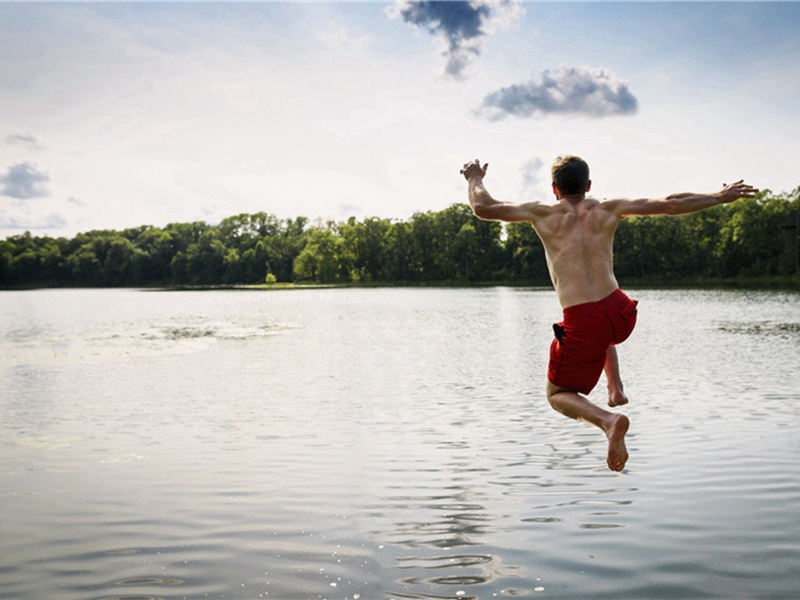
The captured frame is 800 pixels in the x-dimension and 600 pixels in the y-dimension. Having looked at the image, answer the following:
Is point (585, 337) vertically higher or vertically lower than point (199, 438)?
higher

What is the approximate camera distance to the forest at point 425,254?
364 feet

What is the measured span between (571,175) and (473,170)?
2.63ft

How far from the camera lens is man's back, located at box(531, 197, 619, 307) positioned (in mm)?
6059

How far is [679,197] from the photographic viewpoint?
19.6ft

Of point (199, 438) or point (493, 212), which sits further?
point (199, 438)

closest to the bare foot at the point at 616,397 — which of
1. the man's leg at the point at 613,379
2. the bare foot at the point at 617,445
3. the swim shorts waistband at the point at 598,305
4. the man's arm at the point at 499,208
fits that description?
the man's leg at the point at 613,379

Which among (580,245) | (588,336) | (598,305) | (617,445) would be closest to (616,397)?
(617,445)

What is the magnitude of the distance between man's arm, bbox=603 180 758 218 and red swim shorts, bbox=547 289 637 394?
2.18ft

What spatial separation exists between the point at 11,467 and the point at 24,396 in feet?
26.4

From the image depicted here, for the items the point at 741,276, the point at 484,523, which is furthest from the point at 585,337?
the point at 741,276

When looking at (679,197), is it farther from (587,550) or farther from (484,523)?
(484,523)

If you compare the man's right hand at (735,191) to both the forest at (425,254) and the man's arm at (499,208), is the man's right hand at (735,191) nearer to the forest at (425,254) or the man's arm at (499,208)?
the man's arm at (499,208)

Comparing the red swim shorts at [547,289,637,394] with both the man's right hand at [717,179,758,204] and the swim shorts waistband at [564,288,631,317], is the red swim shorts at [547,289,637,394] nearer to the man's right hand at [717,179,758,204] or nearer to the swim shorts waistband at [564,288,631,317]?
the swim shorts waistband at [564,288,631,317]

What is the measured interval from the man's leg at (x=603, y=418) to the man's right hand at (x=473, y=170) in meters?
1.81
